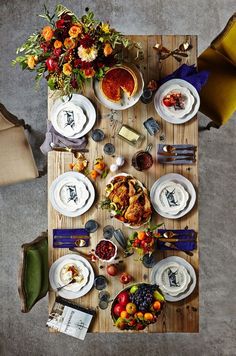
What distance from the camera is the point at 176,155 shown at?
98.5 inches

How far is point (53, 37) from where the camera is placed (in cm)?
205

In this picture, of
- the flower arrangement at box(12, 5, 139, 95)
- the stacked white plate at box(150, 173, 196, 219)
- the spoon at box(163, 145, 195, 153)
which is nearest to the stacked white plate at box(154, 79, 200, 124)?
the spoon at box(163, 145, 195, 153)

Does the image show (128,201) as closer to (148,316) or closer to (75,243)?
(75,243)

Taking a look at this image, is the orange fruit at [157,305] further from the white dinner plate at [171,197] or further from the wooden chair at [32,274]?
the wooden chair at [32,274]

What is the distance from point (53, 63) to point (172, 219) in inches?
40.5

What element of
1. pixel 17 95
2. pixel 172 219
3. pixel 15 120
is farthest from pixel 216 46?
pixel 17 95

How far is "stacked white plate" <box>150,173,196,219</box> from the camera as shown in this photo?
8.07 ft

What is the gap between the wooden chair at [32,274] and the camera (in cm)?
232

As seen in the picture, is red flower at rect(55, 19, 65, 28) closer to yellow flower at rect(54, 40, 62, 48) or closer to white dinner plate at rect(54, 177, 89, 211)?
yellow flower at rect(54, 40, 62, 48)

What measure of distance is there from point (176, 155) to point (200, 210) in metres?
0.96

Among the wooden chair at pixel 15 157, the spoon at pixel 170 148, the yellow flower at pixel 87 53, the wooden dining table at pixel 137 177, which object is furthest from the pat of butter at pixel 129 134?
the wooden chair at pixel 15 157

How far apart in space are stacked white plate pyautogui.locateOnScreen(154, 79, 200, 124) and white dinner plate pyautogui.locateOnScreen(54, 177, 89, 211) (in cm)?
58

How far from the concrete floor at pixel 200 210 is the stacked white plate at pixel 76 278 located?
3.08 feet

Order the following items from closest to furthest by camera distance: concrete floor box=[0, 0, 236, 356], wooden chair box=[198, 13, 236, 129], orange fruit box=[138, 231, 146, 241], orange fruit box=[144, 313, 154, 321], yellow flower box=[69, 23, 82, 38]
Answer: yellow flower box=[69, 23, 82, 38] < orange fruit box=[144, 313, 154, 321] < orange fruit box=[138, 231, 146, 241] < wooden chair box=[198, 13, 236, 129] < concrete floor box=[0, 0, 236, 356]
